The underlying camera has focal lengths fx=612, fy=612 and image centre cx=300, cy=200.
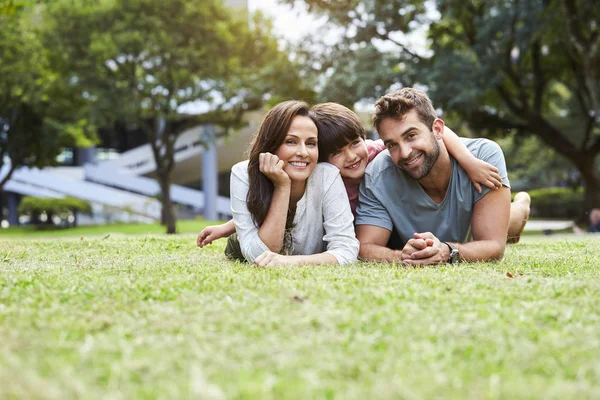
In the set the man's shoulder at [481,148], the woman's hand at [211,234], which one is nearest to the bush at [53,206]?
the woman's hand at [211,234]

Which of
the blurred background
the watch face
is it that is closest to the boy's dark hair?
the watch face

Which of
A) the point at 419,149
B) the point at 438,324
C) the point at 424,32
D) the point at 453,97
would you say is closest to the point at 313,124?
the point at 419,149

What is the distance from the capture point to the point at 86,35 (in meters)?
20.6

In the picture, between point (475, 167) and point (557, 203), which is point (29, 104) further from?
point (557, 203)

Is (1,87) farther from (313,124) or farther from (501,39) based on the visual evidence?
(313,124)

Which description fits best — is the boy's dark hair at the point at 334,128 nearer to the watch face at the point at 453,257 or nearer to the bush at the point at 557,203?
the watch face at the point at 453,257

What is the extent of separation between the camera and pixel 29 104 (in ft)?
72.2

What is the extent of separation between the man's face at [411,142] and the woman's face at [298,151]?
594 millimetres

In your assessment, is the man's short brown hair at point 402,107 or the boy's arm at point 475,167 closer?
the man's short brown hair at point 402,107

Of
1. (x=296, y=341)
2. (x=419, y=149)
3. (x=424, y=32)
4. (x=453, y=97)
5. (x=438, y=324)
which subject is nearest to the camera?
(x=296, y=341)

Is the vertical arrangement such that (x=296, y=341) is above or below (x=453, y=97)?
below

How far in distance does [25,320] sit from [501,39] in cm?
1673

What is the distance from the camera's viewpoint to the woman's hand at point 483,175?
485 cm

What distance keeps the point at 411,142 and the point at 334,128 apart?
2.18ft
